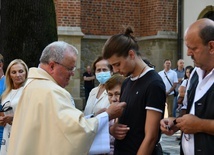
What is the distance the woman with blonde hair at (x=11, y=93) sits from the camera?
5.63 m

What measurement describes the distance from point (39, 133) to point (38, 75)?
48cm

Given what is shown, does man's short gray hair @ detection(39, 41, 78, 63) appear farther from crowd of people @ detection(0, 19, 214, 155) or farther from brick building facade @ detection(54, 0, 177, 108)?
brick building facade @ detection(54, 0, 177, 108)

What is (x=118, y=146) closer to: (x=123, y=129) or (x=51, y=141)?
(x=123, y=129)

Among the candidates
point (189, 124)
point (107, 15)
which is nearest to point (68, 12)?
point (107, 15)

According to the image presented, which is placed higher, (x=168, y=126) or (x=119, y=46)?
(x=119, y=46)

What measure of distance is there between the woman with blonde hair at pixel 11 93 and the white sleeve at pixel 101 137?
2.08m

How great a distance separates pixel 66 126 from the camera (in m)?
3.46

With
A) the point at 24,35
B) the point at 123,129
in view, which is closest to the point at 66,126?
the point at 123,129

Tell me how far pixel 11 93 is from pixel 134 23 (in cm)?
1337

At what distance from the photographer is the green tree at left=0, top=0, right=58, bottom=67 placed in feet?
22.9

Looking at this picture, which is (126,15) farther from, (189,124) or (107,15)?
(189,124)

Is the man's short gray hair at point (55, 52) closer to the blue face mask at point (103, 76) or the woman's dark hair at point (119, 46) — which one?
the woman's dark hair at point (119, 46)

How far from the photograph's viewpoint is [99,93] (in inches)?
216

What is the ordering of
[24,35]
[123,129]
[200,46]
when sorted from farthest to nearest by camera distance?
[24,35], [123,129], [200,46]
